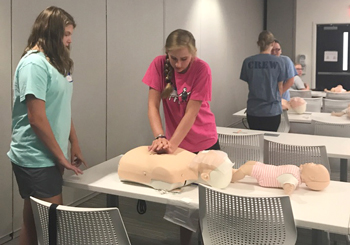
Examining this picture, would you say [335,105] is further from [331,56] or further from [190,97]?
[331,56]

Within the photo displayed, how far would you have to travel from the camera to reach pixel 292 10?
9953 millimetres

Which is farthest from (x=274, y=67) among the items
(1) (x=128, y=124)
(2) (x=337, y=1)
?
(2) (x=337, y=1)

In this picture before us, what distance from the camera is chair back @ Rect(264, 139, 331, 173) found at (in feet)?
9.26

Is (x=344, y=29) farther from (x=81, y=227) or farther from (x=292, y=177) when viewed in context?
(x=81, y=227)

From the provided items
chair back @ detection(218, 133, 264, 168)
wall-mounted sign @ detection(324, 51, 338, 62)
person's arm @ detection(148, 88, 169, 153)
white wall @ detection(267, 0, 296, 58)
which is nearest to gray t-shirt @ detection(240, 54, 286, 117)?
chair back @ detection(218, 133, 264, 168)

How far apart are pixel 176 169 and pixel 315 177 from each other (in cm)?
67

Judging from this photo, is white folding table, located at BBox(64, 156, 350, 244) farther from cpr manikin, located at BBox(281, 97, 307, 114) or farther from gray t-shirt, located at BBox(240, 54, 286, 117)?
cpr manikin, located at BBox(281, 97, 307, 114)

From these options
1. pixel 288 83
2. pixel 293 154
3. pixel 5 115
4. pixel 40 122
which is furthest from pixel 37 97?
pixel 288 83

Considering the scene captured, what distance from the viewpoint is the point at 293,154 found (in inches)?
117

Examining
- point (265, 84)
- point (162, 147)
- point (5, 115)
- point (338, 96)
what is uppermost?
point (265, 84)

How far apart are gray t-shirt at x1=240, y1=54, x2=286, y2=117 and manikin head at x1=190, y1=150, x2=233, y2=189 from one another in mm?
2306

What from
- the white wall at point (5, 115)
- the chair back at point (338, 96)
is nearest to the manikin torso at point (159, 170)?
the white wall at point (5, 115)

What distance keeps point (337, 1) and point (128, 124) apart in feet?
21.1

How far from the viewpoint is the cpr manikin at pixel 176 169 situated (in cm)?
209
